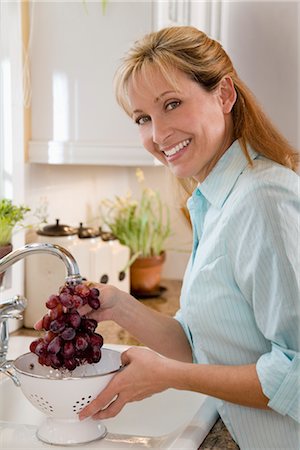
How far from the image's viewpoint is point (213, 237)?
4.66 feet

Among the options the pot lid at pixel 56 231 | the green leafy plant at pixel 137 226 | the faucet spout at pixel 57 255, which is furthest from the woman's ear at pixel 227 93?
the green leafy plant at pixel 137 226

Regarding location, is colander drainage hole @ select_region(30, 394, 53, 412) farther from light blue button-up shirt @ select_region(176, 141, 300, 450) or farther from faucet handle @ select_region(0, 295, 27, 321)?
light blue button-up shirt @ select_region(176, 141, 300, 450)

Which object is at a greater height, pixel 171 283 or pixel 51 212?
pixel 51 212

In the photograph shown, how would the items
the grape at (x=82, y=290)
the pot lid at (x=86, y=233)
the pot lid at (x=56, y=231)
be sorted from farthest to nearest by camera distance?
the pot lid at (x=86, y=233)
the pot lid at (x=56, y=231)
the grape at (x=82, y=290)

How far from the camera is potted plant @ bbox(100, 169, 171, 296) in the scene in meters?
2.80

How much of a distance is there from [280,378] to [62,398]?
365 mm

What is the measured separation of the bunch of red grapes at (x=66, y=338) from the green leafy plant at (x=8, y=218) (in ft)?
2.30

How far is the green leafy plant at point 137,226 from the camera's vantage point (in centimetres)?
281

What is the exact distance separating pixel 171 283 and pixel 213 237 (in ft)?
5.45

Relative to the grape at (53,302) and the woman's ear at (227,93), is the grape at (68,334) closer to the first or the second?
the grape at (53,302)

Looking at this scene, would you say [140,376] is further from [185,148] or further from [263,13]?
[263,13]

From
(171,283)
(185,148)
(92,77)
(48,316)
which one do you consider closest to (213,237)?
(185,148)

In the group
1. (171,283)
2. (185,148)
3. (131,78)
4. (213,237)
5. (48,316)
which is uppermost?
→ (131,78)

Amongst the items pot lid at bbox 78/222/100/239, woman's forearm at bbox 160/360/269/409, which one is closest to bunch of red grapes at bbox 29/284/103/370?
woman's forearm at bbox 160/360/269/409
